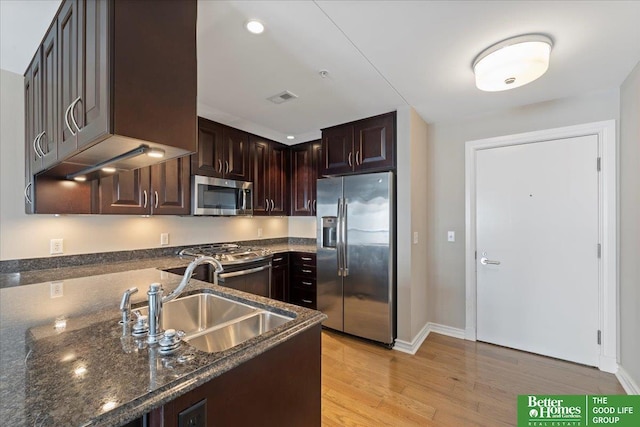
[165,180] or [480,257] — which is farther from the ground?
[165,180]

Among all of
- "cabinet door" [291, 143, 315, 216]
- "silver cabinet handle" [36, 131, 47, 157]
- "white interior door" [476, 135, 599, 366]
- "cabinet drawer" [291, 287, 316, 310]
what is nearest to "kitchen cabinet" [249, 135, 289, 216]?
"cabinet door" [291, 143, 315, 216]

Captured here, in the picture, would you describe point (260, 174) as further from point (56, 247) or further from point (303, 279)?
point (56, 247)

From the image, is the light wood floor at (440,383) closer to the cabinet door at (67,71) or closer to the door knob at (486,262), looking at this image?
the door knob at (486,262)

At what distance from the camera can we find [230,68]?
207 cm

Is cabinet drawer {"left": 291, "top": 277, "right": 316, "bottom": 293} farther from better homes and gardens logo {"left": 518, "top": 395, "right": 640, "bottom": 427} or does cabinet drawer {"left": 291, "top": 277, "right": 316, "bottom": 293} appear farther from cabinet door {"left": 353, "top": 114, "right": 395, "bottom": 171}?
better homes and gardens logo {"left": 518, "top": 395, "right": 640, "bottom": 427}

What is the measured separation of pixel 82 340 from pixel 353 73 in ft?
7.39

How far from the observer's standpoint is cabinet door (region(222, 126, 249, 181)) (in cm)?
321

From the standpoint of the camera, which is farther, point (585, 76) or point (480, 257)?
point (480, 257)

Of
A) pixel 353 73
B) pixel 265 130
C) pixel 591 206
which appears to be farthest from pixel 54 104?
pixel 591 206

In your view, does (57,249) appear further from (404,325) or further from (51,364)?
(404,325)

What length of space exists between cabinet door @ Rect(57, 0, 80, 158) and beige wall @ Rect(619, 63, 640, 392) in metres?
3.46

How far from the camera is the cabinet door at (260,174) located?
3553 millimetres

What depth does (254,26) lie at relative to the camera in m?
1.60

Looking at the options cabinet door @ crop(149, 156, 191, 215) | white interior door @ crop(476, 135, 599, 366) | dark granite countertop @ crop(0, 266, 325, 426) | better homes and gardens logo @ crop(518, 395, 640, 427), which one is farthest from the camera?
cabinet door @ crop(149, 156, 191, 215)
